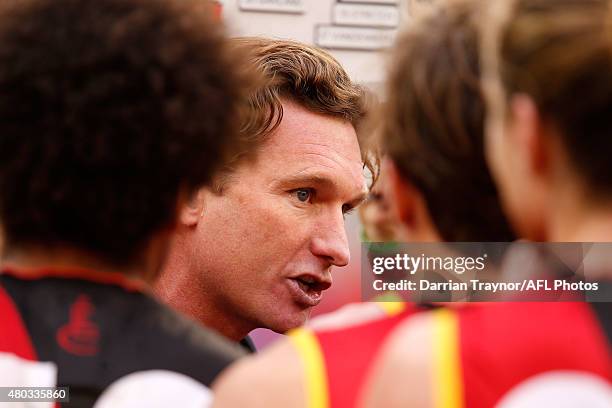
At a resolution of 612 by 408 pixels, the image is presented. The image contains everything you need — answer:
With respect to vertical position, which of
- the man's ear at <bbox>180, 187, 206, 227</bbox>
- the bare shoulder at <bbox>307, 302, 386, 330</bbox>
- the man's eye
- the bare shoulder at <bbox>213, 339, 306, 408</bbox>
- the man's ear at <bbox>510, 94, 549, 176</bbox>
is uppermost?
the man's eye

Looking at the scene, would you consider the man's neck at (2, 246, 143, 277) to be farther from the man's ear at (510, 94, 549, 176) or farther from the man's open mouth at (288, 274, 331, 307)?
the man's open mouth at (288, 274, 331, 307)

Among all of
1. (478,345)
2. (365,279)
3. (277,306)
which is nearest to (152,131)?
(478,345)

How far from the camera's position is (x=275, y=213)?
2309 mm

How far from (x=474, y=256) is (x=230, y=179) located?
1240 mm

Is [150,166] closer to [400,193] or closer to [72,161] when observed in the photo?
[72,161]

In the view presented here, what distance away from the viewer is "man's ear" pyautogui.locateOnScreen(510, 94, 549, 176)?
0.93m

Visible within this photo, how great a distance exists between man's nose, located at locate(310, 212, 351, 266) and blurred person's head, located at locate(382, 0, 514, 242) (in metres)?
1.16

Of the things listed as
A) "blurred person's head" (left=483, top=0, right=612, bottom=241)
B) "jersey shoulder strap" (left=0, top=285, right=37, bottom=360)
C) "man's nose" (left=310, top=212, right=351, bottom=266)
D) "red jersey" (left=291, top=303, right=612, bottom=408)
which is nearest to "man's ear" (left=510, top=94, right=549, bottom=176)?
"blurred person's head" (left=483, top=0, right=612, bottom=241)

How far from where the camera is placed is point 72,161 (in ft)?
3.41

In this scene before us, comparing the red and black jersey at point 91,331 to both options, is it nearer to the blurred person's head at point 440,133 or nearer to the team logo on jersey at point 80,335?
the team logo on jersey at point 80,335

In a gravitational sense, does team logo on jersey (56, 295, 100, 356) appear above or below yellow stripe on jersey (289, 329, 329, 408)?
above

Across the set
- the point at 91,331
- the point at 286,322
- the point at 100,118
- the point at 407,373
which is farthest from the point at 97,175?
the point at 286,322

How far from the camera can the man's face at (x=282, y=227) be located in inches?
89.1

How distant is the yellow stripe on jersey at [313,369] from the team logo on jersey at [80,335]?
219 millimetres
